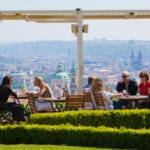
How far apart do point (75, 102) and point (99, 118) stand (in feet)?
7.75

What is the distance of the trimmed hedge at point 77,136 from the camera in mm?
9617

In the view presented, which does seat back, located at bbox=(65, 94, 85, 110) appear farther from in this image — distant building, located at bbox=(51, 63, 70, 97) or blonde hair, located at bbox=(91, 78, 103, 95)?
distant building, located at bbox=(51, 63, 70, 97)

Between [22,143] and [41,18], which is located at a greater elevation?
[41,18]

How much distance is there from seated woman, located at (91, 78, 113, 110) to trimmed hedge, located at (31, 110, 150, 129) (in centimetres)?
209

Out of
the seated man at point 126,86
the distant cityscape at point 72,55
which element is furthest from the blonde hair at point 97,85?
the distant cityscape at point 72,55

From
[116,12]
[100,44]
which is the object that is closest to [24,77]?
[116,12]

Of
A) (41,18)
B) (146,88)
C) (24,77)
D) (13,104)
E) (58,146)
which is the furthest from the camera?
(24,77)

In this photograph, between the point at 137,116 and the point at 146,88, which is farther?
the point at 146,88

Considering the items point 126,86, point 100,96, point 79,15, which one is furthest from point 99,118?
point 79,15

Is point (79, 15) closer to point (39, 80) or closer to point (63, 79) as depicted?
point (39, 80)

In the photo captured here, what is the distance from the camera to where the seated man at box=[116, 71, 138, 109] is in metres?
14.4

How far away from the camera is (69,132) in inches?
391

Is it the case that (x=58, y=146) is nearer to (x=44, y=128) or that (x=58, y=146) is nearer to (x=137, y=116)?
(x=44, y=128)

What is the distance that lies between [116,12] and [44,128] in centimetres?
587
